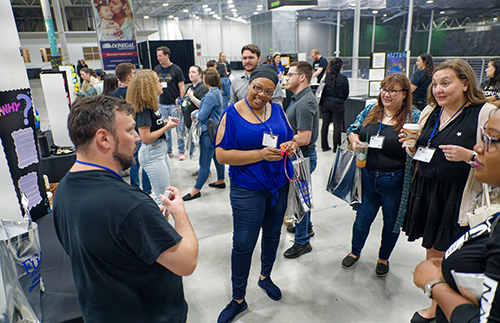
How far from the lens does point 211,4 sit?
22.2 metres

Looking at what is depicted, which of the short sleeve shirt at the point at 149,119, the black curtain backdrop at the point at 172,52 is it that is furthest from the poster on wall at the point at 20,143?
the black curtain backdrop at the point at 172,52

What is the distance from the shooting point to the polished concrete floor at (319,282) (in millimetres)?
2209

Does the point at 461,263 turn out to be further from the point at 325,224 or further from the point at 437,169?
the point at 325,224

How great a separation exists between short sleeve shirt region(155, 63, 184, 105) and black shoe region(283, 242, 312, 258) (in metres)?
3.71

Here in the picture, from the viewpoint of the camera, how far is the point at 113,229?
39.0 inches

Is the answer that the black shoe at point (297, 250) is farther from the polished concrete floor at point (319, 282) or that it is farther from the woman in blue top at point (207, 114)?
the woman in blue top at point (207, 114)

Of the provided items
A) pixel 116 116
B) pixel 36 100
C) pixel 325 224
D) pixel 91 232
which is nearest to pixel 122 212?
pixel 91 232

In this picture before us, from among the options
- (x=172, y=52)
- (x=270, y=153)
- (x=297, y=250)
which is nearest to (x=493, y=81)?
(x=297, y=250)

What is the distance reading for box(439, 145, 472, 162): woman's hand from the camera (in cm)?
179

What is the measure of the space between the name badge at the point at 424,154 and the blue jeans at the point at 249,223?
0.88 metres

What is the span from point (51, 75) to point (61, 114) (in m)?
0.53

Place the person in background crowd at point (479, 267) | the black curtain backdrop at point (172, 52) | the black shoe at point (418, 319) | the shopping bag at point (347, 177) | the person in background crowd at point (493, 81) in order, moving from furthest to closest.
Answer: the black curtain backdrop at point (172, 52), the person in background crowd at point (493, 81), the shopping bag at point (347, 177), the black shoe at point (418, 319), the person in background crowd at point (479, 267)

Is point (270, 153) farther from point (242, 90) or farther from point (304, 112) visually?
point (242, 90)

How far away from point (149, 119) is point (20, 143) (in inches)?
39.1
